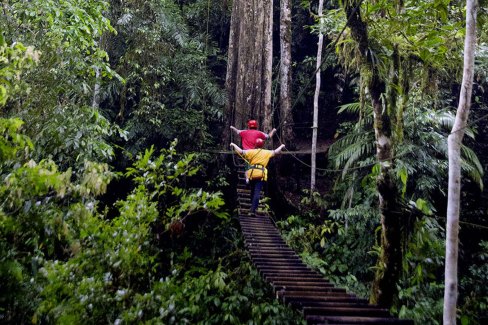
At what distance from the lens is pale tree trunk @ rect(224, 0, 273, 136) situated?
22.9ft

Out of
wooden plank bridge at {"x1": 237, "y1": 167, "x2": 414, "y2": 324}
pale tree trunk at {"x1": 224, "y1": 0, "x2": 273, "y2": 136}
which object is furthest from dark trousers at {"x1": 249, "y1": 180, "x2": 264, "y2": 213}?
pale tree trunk at {"x1": 224, "y1": 0, "x2": 273, "y2": 136}

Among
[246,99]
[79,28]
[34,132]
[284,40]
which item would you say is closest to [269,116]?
[246,99]

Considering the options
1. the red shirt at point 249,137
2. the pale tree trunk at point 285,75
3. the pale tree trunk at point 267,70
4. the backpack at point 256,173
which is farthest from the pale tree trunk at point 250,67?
the backpack at point 256,173

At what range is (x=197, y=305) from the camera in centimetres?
424

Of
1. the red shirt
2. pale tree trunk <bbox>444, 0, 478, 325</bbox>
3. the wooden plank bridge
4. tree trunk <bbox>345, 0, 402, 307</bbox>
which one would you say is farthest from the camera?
the red shirt

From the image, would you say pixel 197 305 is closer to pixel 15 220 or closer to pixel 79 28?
pixel 15 220

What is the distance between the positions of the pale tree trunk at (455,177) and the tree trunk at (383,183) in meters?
0.36

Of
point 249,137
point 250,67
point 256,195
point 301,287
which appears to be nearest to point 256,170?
point 256,195

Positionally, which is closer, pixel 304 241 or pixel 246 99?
pixel 304 241

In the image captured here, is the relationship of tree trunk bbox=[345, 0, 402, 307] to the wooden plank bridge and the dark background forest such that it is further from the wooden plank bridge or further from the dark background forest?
the wooden plank bridge

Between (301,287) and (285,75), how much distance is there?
5647 millimetres

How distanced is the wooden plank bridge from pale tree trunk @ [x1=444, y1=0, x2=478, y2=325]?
446 millimetres

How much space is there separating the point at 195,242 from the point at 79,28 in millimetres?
3712

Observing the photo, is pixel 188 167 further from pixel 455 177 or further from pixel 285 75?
pixel 285 75
